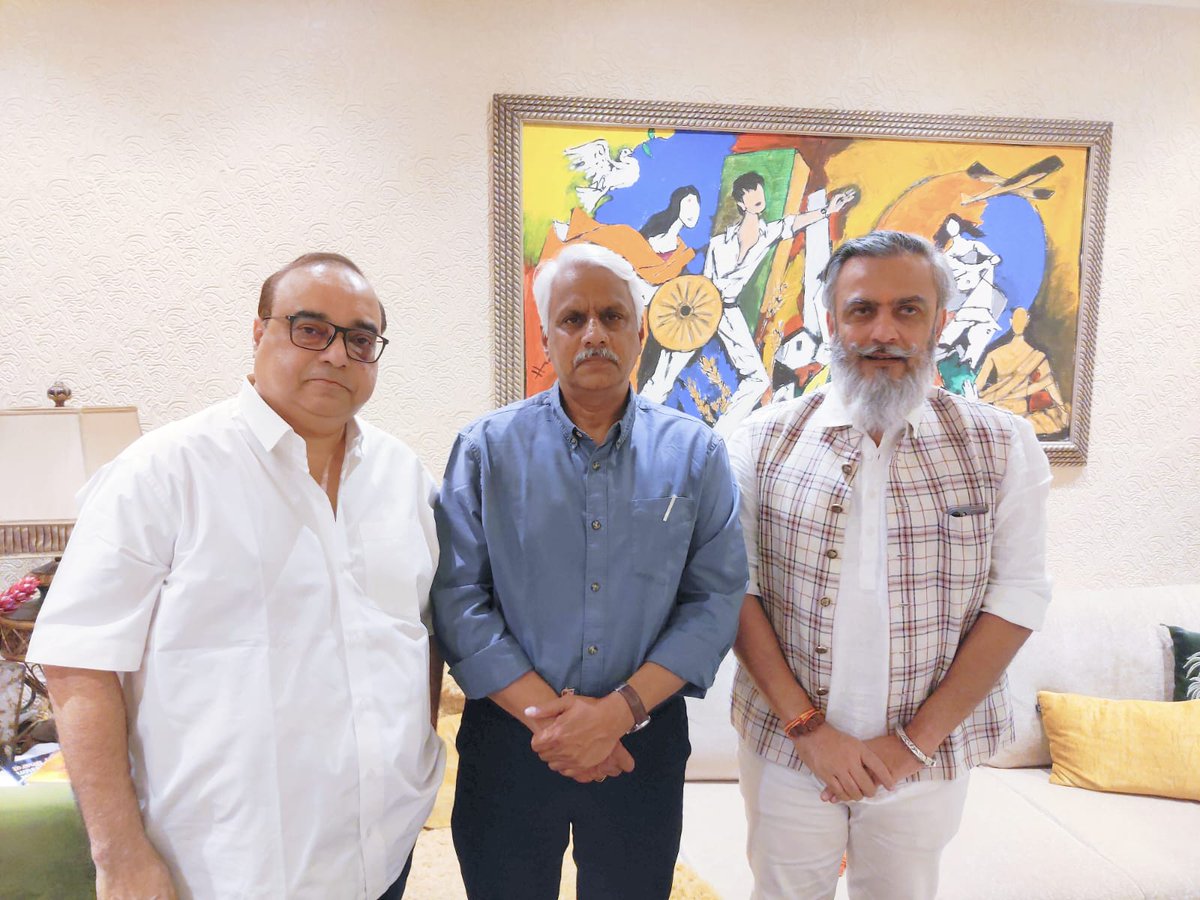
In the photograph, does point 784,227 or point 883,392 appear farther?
point 784,227

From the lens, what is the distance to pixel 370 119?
2.34 metres

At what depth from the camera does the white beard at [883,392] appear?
1488 millimetres

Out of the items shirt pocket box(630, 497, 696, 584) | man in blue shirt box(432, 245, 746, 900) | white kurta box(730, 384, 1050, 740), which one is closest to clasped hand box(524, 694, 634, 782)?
man in blue shirt box(432, 245, 746, 900)

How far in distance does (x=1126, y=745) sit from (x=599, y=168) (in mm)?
2340

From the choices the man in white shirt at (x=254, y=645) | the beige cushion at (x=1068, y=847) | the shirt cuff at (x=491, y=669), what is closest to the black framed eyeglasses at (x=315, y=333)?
the man in white shirt at (x=254, y=645)

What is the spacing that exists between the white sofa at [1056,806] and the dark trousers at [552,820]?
573mm

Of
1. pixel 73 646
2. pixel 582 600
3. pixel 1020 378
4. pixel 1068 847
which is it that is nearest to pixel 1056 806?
pixel 1068 847

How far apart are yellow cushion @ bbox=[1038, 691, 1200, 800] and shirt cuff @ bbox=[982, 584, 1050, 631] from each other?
1.18 meters

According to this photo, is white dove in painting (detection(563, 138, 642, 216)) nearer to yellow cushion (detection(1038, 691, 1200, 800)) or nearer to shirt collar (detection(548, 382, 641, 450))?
shirt collar (detection(548, 382, 641, 450))

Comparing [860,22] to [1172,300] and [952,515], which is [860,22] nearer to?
[1172,300]

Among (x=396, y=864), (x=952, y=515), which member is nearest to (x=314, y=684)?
(x=396, y=864)

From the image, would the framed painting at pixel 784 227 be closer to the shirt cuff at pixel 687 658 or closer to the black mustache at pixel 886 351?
the black mustache at pixel 886 351

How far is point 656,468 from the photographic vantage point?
4.59 ft

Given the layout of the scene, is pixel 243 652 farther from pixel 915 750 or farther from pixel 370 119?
pixel 370 119
